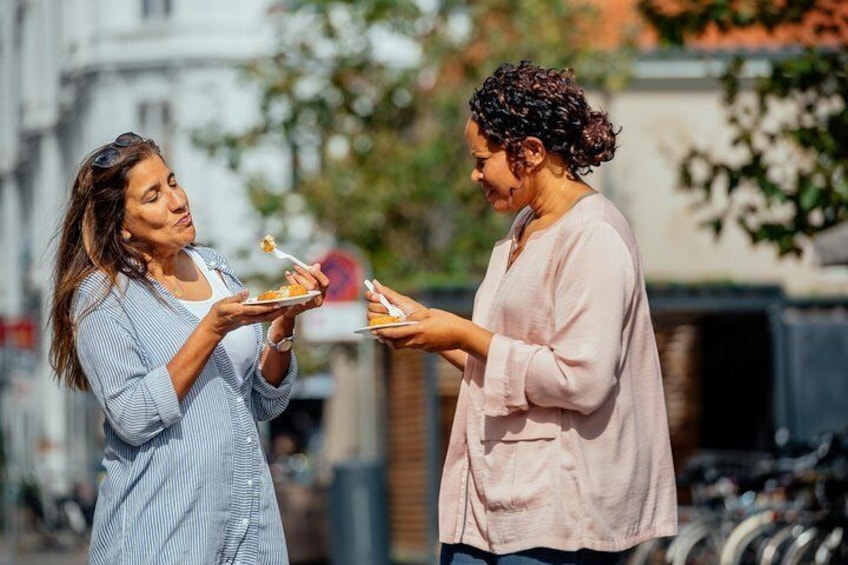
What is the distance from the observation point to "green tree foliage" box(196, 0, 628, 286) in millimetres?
23188

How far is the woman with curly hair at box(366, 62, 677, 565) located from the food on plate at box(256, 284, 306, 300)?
0.63 feet

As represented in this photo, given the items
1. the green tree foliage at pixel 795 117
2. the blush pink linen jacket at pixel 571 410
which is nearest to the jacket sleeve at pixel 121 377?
→ the blush pink linen jacket at pixel 571 410

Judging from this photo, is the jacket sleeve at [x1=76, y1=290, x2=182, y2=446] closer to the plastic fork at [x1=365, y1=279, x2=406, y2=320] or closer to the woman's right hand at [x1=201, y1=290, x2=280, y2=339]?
the woman's right hand at [x1=201, y1=290, x2=280, y2=339]

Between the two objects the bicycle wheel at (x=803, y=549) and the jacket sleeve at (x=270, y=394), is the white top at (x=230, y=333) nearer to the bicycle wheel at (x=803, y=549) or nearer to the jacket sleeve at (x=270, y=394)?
the jacket sleeve at (x=270, y=394)

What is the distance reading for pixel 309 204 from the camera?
Result: 2302 centimetres

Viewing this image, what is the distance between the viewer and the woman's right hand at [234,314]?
463cm

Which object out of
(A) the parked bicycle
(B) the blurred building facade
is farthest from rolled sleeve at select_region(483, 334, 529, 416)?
(B) the blurred building facade

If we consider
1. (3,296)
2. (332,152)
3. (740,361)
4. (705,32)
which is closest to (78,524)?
(332,152)

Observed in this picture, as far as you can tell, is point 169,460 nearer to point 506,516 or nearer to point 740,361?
point 506,516

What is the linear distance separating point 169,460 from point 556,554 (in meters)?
0.98

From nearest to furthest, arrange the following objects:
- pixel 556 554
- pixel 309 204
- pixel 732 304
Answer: pixel 556 554
pixel 732 304
pixel 309 204

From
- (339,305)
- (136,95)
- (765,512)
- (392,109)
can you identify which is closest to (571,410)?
(765,512)

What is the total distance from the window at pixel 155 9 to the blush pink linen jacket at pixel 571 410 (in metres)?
40.3

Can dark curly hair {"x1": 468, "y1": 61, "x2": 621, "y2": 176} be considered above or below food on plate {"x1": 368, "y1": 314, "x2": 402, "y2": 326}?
above
